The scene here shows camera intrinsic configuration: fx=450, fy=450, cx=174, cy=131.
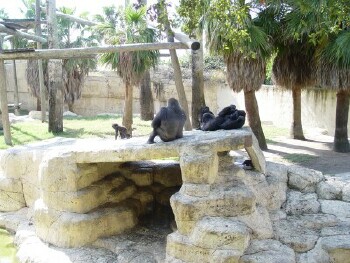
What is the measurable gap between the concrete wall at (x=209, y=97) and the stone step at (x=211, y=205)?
41.9ft

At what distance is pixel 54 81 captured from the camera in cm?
1670

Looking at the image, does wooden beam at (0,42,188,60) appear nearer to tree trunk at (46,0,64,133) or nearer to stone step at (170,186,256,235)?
tree trunk at (46,0,64,133)

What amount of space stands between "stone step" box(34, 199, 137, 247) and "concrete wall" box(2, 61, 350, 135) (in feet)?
41.2

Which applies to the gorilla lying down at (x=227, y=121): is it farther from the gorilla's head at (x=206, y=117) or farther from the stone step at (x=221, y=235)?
the stone step at (x=221, y=235)

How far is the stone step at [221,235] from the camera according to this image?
19.5 ft

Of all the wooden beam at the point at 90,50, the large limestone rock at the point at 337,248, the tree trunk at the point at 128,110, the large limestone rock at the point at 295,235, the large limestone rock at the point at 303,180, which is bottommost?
the large limestone rock at the point at 337,248

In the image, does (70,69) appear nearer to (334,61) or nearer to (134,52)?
(134,52)

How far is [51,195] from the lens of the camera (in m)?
7.69

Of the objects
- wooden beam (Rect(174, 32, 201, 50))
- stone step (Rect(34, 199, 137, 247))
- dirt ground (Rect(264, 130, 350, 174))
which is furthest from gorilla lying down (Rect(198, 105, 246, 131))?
dirt ground (Rect(264, 130, 350, 174))

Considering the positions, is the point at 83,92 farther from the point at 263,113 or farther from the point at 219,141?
the point at 219,141

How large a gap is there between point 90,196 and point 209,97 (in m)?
16.5

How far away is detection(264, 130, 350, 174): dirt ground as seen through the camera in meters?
11.4

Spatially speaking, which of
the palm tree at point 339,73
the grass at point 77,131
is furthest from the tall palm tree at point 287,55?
the grass at point 77,131

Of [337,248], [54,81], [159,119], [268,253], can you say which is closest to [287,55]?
[54,81]
